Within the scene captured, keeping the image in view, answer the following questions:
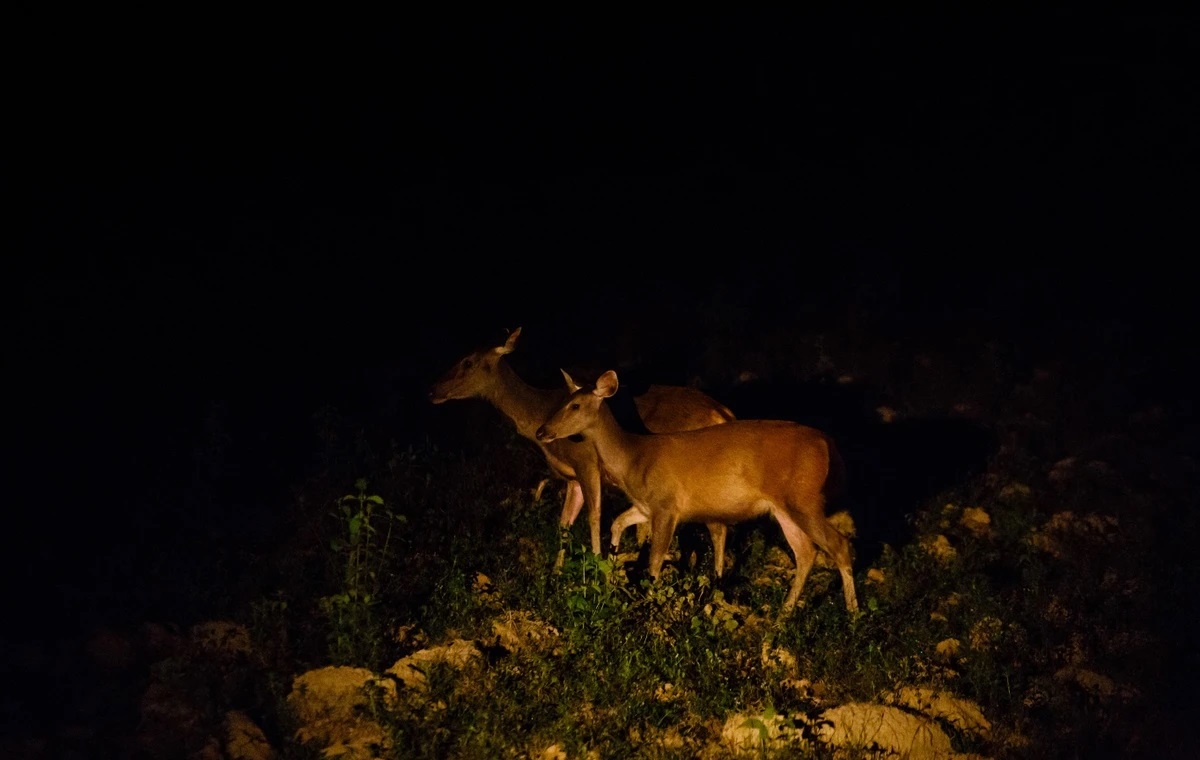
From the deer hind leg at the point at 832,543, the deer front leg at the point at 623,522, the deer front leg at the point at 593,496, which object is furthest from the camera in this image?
the deer front leg at the point at 593,496

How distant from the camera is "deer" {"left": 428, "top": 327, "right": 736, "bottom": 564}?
31.2 feet

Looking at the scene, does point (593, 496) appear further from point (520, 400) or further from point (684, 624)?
point (684, 624)

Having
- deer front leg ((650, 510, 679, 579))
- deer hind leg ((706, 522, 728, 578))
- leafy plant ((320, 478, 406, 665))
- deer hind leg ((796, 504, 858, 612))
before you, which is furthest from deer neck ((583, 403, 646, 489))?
leafy plant ((320, 478, 406, 665))

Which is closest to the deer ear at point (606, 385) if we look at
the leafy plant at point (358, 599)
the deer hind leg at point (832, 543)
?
the deer hind leg at point (832, 543)

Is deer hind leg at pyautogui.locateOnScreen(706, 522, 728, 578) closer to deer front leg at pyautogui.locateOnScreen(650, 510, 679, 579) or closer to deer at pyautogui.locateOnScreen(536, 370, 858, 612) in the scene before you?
deer at pyautogui.locateOnScreen(536, 370, 858, 612)

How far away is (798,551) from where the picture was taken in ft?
28.6

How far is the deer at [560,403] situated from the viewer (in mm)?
9508

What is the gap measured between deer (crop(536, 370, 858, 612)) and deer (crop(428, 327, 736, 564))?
0.54 meters

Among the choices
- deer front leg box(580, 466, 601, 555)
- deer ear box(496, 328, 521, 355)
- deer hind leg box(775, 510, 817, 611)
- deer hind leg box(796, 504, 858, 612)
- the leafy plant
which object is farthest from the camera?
deer ear box(496, 328, 521, 355)

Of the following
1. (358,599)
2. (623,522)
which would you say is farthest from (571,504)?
(358,599)

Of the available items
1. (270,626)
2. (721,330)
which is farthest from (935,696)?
(721,330)

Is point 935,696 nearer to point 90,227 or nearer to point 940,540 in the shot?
point 940,540

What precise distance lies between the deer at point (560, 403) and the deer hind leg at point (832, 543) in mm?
1009

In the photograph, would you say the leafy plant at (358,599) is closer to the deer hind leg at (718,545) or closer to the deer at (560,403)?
the deer at (560,403)
